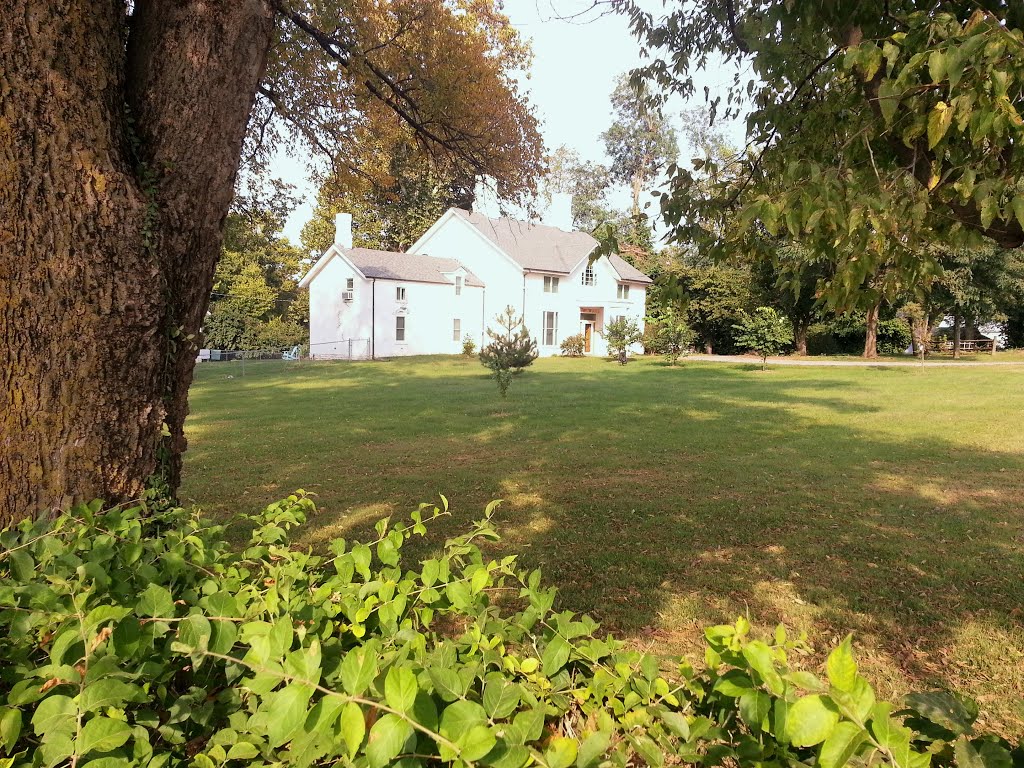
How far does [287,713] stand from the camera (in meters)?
0.87

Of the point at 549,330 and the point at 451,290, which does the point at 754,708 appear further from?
the point at 549,330

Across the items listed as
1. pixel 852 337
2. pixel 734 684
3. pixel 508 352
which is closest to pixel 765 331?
pixel 852 337

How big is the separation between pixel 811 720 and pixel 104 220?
2.70 metres

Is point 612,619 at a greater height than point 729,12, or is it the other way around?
point 729,12

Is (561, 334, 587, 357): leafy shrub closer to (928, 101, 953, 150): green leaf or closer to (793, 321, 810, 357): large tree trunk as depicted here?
(793, 321, 810, 357): large tree trunk

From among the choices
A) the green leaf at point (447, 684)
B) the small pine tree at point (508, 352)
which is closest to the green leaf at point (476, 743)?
the green leaf at point (447, 684)

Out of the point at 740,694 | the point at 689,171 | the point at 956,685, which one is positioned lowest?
the point at 956,685

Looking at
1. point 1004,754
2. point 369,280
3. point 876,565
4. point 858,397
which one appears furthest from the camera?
point 369,280

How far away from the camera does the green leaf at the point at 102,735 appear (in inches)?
34.9

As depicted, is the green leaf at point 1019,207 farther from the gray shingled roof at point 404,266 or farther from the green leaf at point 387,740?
the gray shingled roof at point 404,266

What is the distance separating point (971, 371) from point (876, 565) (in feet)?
86.5

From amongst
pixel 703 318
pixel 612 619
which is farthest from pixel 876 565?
pixel 703 318

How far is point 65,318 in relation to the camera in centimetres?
232

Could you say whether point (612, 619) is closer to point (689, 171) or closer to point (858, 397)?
point (689, 171)
